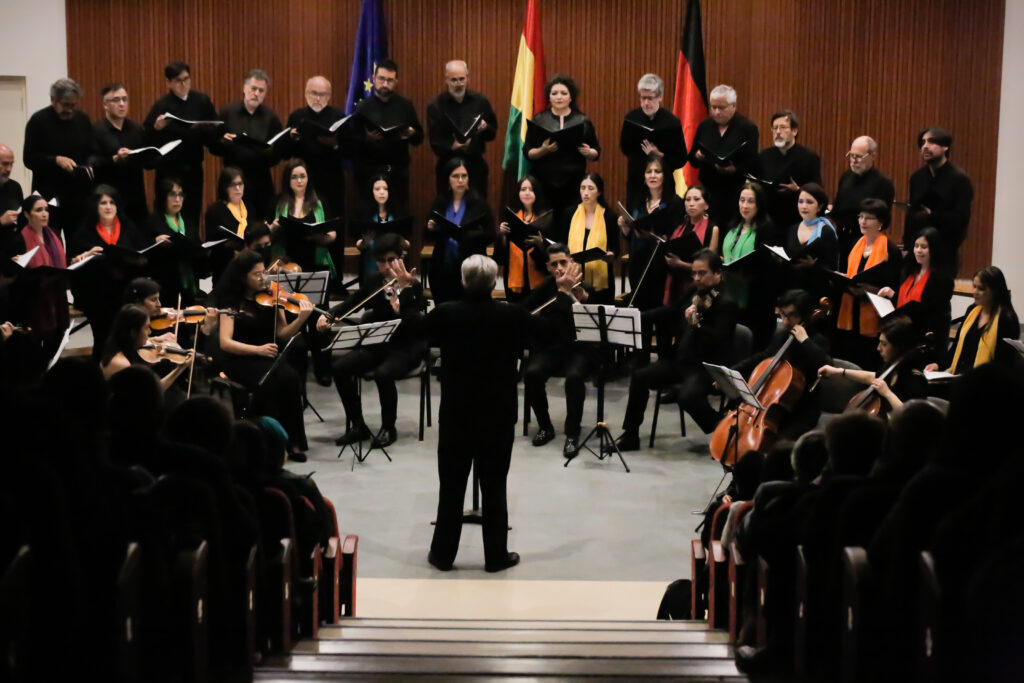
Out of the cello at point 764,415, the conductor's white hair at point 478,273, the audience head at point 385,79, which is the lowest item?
the cello at point 764,415

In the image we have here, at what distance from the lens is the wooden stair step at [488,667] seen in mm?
3049

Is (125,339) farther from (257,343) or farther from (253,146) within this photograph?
(253,146)

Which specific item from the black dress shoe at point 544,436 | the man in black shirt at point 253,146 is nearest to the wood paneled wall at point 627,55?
the man in black shirt at point 253,146

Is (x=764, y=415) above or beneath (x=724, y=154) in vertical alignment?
beneath

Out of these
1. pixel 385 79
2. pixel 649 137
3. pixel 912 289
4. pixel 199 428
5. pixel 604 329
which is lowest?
pixel 604 329

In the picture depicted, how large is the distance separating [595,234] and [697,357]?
4.98 ft

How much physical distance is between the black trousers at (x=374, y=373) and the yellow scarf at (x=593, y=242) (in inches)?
58.9

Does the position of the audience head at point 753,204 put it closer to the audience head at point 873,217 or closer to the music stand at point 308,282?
the audience head at point 873,217

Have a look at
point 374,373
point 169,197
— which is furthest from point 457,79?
point 374,373

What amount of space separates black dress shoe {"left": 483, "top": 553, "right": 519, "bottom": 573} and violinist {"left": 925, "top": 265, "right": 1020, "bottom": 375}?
7.84 ft

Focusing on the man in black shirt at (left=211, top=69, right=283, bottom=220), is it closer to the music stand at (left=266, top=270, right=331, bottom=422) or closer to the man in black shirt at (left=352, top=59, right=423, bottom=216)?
the man in black shirt at (left=352, top=59, right=423, bottom=216)

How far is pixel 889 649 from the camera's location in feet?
9.21

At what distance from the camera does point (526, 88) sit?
32.2ft

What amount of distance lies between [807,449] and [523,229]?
471 cm
